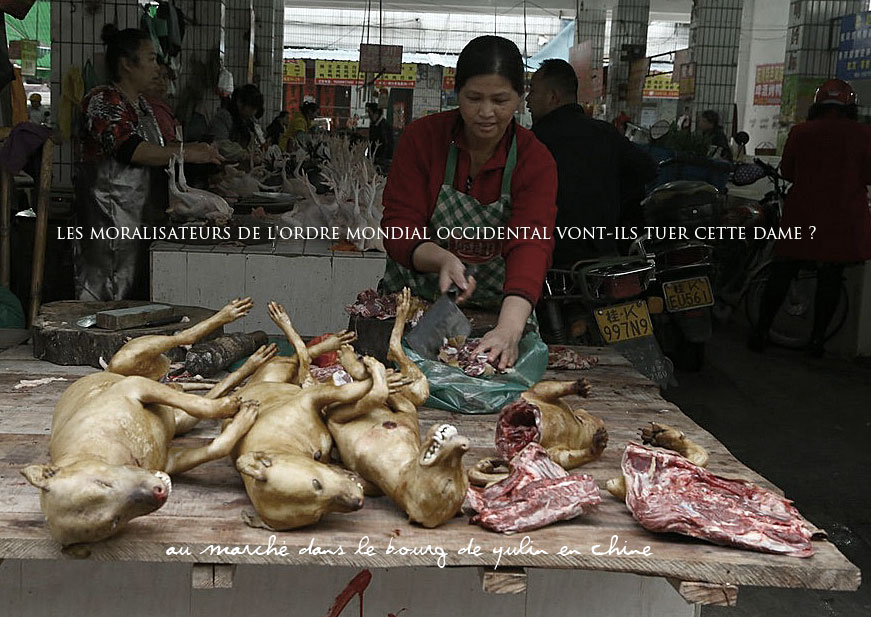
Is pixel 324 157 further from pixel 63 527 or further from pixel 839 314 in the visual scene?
pixel 63 527

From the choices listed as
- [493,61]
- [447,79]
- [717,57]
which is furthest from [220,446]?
[447,79]

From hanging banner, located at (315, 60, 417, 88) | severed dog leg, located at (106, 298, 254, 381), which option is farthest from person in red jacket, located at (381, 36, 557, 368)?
hanging banner, located at (315, 60, 417, 88)

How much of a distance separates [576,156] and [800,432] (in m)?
2.33

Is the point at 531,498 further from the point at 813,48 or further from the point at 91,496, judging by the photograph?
the point at 813,48

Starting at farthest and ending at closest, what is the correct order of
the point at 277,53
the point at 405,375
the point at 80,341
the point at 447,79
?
the point at 447,79, the point at 277,53, the point at 80,341, the point at 405,375

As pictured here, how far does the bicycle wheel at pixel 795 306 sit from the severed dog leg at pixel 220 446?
6.66 m

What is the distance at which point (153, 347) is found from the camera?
228 cm

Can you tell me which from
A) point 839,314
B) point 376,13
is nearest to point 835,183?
point 839,314

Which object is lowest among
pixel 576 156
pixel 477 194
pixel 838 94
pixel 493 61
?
pixel 477 194

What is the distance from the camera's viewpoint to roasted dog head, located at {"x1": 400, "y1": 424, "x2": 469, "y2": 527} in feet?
5.71

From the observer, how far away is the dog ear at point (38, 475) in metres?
1.55

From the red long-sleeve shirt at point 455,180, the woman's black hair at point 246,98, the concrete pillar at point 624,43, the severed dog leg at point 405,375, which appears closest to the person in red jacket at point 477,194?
the red long-sleeve shirt at point 455,180

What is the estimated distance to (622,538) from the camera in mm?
1831

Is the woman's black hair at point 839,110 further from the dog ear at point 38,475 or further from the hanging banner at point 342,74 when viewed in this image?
the hanging banner at point 342,74
